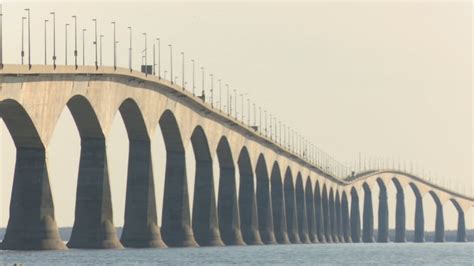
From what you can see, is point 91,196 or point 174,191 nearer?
point 91,196

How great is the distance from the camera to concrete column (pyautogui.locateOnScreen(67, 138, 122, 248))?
119125 millimetres

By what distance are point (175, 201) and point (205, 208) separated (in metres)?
14.5

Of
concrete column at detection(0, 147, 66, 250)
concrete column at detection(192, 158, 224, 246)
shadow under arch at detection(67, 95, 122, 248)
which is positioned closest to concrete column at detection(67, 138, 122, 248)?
shadow under arch at detection(67, 95, 122, 248)

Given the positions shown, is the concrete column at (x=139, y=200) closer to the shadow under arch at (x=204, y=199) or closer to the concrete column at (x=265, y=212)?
the shadow under arch at (x=204, y=199)

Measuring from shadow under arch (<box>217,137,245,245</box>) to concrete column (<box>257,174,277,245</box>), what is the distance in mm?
20409

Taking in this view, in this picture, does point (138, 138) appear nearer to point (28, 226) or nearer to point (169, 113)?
point (169, 113)

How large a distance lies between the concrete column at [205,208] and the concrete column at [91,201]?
38.4m

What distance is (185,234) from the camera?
146 metres

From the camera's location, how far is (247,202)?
7264 inches

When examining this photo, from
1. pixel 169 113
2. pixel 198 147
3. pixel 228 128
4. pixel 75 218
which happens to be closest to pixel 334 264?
pixel 75 218

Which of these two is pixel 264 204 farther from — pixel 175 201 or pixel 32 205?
pixel 32 205

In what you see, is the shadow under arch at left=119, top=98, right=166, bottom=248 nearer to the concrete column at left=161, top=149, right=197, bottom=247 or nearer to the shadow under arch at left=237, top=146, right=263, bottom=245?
the concrete column at left=161, top=149, right=197, bottom=247

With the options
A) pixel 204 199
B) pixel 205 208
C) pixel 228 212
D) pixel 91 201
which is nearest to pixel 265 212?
pixel 228 212

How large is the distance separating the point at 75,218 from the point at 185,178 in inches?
1057
